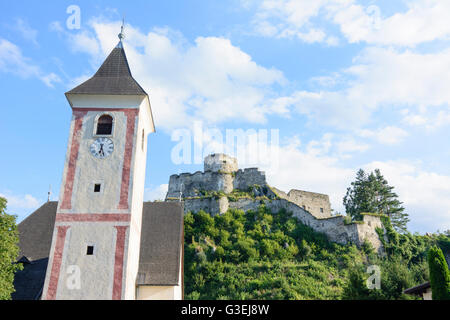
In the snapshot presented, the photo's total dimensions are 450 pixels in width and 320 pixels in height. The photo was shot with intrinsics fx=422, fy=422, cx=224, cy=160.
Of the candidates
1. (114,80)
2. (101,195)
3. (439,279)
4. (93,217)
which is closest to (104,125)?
(114,80)

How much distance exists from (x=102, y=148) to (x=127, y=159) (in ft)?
4.39

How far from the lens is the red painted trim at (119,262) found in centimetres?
1719

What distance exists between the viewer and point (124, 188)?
18859 mm

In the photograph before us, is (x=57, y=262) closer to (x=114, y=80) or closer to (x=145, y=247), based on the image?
(x=145, y=247)

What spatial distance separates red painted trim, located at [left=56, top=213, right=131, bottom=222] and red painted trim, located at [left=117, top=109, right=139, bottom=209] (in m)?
0.45

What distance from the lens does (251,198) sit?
5119 centimetres

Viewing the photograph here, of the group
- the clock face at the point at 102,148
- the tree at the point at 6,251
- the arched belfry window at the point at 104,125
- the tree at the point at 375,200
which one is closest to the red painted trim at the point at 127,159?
the clock face at the point at 102,148

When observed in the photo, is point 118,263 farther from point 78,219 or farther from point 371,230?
point 371,230

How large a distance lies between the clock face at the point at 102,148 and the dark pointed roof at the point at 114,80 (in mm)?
2499

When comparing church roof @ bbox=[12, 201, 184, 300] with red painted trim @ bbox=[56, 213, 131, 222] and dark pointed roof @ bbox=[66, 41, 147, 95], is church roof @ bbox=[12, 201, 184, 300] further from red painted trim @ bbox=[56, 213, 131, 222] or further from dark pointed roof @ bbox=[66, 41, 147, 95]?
dark pointed roof @ bbox=[66, 41, 147, 95]

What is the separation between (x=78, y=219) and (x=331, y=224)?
107ft

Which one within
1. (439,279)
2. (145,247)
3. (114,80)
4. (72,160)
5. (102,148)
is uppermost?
(114,80)
